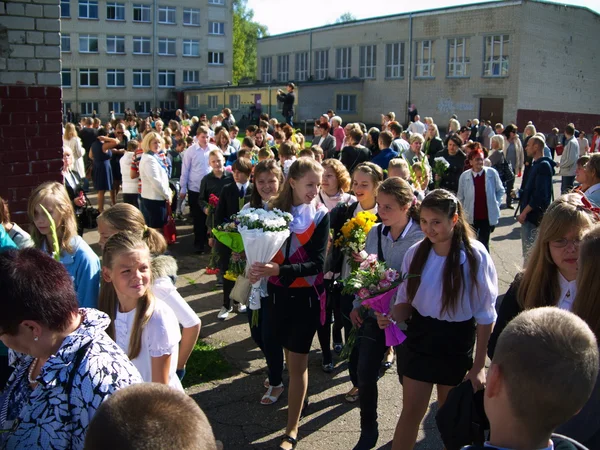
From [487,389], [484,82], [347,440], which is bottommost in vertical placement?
[347,440]

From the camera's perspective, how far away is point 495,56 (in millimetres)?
41375

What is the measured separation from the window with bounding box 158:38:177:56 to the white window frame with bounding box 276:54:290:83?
449 inches

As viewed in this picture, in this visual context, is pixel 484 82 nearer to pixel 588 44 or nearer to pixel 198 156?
pixel 588 44

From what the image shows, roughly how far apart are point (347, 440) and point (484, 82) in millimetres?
40339

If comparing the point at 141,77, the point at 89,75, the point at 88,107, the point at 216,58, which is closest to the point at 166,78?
the point at 141,77

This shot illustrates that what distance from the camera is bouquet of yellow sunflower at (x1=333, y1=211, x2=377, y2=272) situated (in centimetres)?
535

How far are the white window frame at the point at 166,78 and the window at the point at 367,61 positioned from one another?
2259 centimetres

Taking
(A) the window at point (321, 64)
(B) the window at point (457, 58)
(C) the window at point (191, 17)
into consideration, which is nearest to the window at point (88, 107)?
(C) the window at point (191, 17)

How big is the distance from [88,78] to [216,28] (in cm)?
1485

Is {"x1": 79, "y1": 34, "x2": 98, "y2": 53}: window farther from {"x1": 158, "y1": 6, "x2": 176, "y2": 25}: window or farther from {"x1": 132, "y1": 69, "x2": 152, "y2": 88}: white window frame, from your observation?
{"x1": 158, "y1": 6, "x2": 176, "y2": 25}: window

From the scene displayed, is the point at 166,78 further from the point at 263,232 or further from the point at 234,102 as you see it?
the point at 263,232

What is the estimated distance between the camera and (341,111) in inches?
1994

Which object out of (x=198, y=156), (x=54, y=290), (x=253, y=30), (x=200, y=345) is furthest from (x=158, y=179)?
(x=253, y=30)

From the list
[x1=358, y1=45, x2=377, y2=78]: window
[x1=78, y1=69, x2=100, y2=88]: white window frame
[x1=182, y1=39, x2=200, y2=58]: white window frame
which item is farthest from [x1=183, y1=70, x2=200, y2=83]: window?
[x1=358, y1=45, x2=377, y2=78]: window
